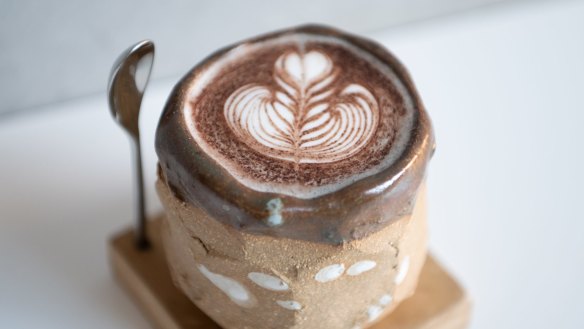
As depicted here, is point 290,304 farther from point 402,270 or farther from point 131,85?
point 131,85

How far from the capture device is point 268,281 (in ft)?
2.50

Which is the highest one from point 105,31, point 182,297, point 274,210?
point 105,31

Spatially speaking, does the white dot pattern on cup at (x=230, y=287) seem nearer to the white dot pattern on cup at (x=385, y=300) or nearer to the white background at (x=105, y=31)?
the white dot pattern on cup at (x=385, y=300)

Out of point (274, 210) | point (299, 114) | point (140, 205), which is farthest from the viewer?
point (140, 205)

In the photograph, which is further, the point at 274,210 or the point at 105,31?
the point at 105,31

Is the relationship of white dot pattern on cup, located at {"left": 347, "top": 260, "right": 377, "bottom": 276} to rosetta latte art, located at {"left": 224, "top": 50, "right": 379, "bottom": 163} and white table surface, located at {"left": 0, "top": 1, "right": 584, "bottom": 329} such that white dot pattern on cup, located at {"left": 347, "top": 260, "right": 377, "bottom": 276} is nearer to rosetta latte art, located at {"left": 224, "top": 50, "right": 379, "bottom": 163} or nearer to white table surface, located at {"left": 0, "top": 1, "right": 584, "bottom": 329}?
rosetta latte art, located at {"left": 224, "top": 50, "right": 379, "bottom": 163}

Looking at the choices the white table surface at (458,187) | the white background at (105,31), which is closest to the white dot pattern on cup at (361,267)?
the white table surface at (458,187)

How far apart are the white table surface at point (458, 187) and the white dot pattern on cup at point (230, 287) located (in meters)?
0.19

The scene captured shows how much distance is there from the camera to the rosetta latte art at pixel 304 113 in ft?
2.55

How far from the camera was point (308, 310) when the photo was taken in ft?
2.58

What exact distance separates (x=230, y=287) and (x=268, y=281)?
4 centimetres

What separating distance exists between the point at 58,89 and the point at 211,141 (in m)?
0.48

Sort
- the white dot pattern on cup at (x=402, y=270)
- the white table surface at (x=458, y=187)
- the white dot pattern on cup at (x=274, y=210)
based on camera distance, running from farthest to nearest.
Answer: the white table surface at (x=458, y=187) < the white dot pattern on cup at (x=402, y=270) < the white dot pattern on cup at (x=274, y=210)

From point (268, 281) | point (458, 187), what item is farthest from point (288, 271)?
point (458, 187)
